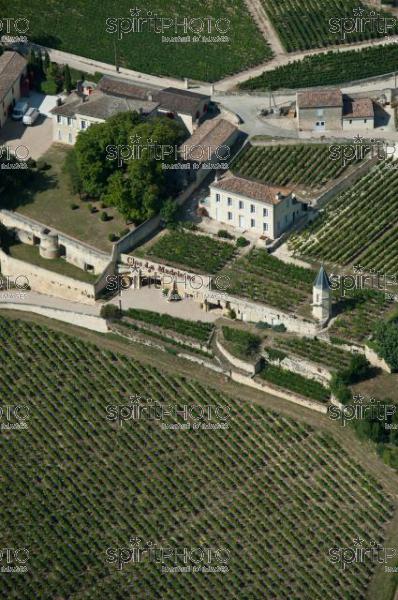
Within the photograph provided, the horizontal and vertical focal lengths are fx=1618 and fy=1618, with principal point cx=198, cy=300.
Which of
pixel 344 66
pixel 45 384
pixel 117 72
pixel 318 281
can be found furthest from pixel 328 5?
pixel 45 384

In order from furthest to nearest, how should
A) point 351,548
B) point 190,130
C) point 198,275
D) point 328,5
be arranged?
point 328,5
point 190,130
point 198,275
point 351,548

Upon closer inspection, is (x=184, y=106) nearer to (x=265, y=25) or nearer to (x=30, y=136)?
(x=30, y=136)

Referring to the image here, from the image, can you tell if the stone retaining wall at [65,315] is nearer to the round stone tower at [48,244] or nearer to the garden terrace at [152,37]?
the round stone tower at [48,244]

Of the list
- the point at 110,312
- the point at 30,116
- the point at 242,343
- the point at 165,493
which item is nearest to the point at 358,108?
the point at 242,343

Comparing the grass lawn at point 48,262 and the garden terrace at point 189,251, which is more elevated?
the garden terrace at point 189,251

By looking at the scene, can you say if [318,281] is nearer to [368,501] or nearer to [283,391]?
[283,391]

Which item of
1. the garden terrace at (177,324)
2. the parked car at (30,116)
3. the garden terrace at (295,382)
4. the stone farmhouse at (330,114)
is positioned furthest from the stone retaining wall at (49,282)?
the stone farmhouse at (330,114)
